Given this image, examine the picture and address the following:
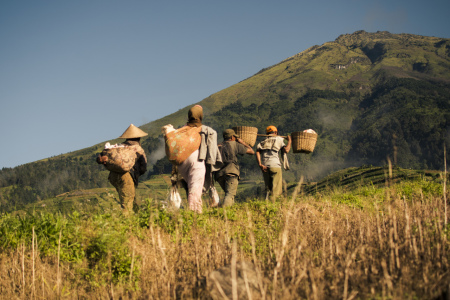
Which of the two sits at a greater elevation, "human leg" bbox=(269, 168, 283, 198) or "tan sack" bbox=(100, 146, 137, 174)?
"tan sack" bbox=(100, 146, 137, 174)

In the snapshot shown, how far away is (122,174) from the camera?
8070mm

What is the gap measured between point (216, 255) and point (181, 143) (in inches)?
111

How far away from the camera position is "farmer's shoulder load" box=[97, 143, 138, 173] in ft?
25.4

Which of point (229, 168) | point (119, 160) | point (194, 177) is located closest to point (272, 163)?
point (229, 168)

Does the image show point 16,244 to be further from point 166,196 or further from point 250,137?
point 250,137

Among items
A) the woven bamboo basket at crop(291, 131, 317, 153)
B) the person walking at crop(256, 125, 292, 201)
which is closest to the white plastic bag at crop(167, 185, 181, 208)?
the person walking at crop(256, 125, 292, 201)

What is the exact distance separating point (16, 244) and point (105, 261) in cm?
131

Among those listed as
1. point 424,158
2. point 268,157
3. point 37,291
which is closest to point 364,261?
point 37,291

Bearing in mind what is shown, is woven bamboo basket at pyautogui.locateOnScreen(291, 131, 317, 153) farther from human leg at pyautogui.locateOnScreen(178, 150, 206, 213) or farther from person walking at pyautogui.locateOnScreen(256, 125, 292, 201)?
human leg at pyautogui.locateOnScreen(178, 150, 206, 213)

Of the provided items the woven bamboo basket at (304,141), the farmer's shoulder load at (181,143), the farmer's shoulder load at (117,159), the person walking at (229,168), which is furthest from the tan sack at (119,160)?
the woven bamboo basket at (304,141)

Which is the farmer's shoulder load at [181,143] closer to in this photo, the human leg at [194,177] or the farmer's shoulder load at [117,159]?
the human leg at [194,177]

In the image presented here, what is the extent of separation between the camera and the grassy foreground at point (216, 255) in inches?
156

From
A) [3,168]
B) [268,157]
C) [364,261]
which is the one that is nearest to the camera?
[364,261]

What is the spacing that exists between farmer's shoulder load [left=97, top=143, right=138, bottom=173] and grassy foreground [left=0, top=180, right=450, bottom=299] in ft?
3.39
